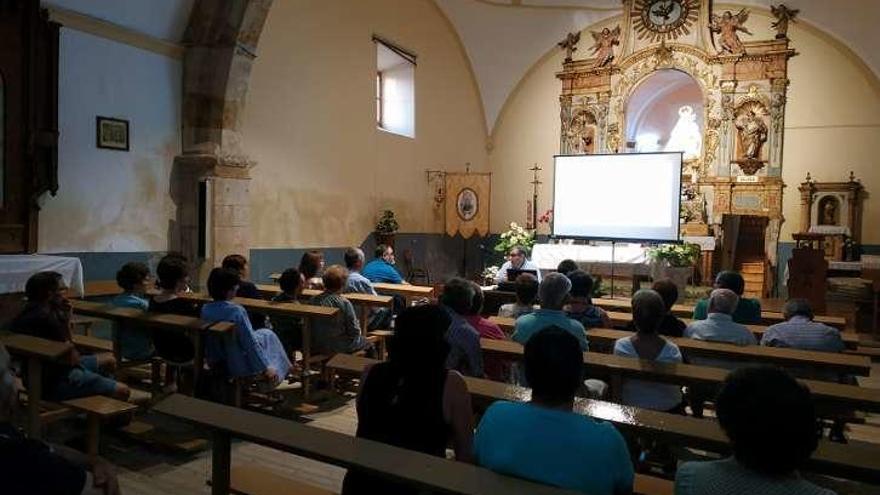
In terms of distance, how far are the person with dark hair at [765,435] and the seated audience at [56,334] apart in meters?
2.78

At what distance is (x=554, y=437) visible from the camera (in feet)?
5.22

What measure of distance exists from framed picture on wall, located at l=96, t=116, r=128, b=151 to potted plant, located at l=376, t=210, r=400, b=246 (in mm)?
4374

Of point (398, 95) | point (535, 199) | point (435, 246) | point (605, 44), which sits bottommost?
point (435, 246)

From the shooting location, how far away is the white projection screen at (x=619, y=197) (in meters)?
7.78

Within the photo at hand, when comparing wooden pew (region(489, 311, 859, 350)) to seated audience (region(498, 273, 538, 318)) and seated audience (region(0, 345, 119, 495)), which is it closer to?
seated audience (region(498, 273, 538, 318))

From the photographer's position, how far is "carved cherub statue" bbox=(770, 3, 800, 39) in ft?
34.3

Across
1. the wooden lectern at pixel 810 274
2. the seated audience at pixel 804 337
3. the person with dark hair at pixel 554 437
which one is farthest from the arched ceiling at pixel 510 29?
the person with dark hair at pixel 554 437

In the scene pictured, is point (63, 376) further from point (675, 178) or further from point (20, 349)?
point (675, 178)

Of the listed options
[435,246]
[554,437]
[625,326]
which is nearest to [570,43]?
[435,246]

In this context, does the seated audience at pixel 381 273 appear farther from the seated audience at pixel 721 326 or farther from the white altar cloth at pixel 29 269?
the seated audience at pixel 721 326

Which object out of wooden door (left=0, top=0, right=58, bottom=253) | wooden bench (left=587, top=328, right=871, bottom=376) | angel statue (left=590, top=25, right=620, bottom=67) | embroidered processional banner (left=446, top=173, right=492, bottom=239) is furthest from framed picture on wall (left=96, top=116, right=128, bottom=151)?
angel statue (left=590, top=25, right=620, bottom=67)

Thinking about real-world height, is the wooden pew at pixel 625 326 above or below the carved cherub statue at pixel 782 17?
below

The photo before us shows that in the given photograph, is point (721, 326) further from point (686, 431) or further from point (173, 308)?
point (173, 308)

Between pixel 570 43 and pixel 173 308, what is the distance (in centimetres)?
1009
